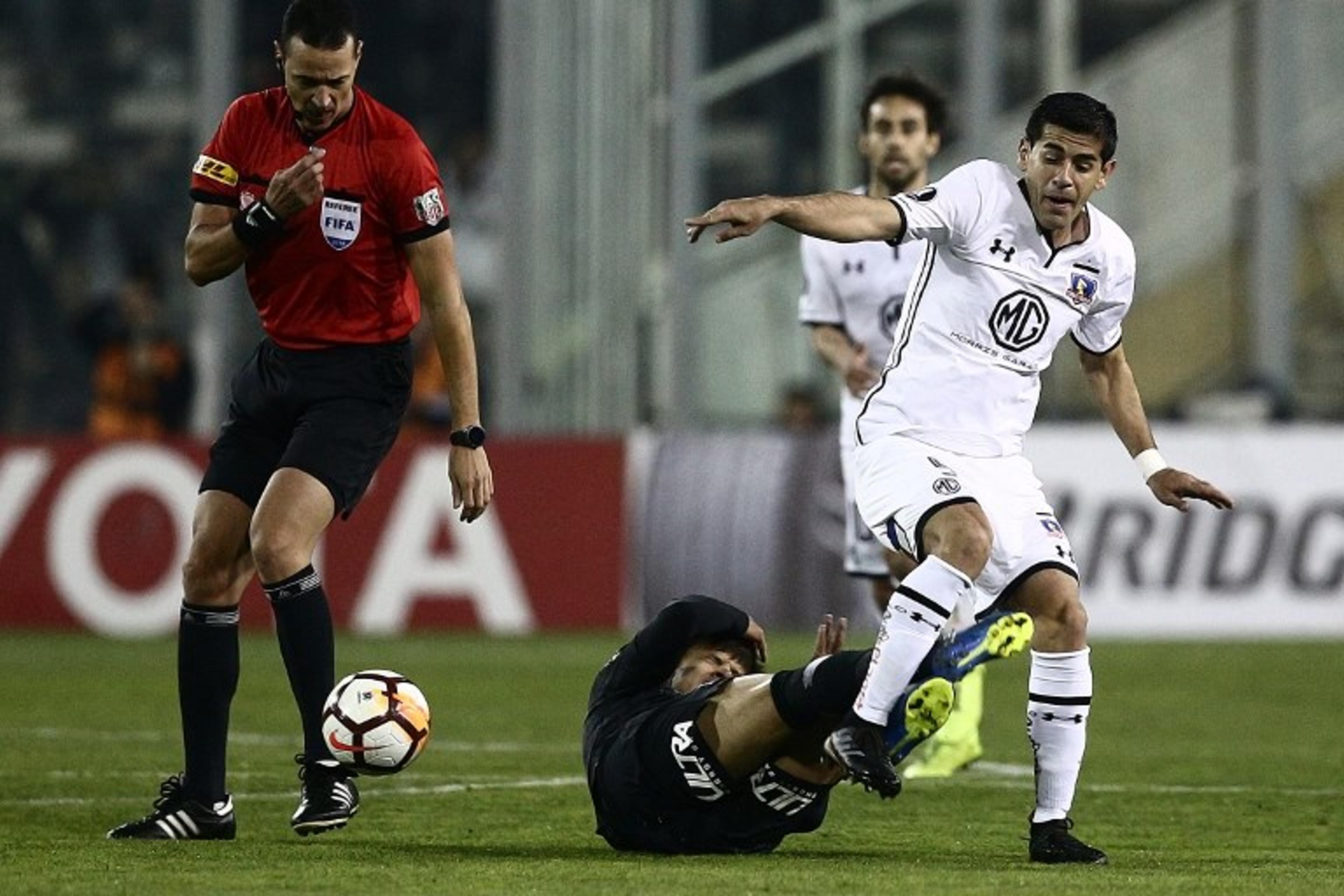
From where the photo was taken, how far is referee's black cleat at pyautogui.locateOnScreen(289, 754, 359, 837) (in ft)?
23.4

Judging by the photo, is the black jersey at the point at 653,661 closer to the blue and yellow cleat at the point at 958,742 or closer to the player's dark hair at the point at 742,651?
the player's dark hair at the point at 742,651

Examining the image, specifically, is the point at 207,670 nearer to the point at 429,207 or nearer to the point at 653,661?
the point at 653,661

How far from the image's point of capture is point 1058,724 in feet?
23.1

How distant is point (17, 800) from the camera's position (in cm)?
837

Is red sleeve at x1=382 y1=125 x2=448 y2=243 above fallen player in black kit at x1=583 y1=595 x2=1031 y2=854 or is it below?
above

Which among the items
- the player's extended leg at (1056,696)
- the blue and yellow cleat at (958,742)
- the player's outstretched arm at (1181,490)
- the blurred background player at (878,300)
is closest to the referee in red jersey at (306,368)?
the player's extended leg at (1056,696)

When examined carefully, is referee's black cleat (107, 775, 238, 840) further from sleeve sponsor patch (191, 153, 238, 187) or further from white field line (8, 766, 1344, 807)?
sleeve sponsor patch (191, 153, 238, 187)

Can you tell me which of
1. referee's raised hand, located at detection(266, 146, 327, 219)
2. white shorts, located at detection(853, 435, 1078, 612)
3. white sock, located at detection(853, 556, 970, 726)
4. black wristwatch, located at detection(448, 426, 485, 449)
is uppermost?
referee's raised hand, located at detection(266, 146, 327, 219)

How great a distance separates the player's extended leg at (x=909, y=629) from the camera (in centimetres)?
641

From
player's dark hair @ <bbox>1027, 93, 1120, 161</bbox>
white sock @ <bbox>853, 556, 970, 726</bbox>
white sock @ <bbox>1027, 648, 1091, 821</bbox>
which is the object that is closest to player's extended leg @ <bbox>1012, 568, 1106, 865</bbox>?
white sock @ <bbox>1027, 648, 1091, 821</bbox>

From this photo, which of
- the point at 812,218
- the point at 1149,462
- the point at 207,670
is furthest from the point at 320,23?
the point at 1149,462

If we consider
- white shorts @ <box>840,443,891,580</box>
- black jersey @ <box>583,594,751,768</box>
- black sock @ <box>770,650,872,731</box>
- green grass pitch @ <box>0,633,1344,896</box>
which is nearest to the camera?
green grass pitch @ <box>0,633,1344,896</box>

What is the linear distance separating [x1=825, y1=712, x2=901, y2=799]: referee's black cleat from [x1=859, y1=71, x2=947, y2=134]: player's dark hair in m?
3.83

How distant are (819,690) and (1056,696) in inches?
30.1
